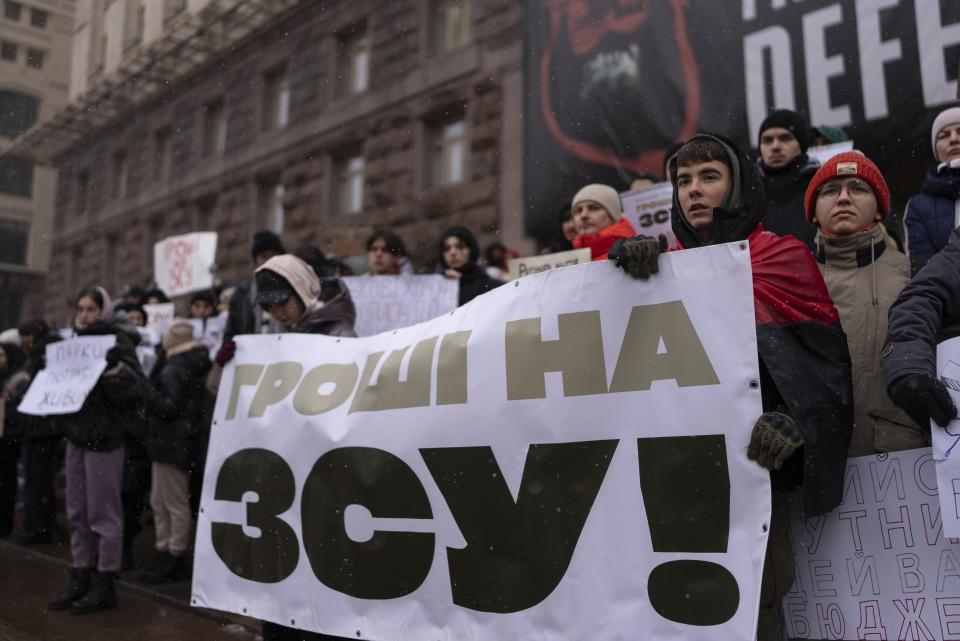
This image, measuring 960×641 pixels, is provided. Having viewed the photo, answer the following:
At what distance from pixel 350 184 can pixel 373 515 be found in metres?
11.3

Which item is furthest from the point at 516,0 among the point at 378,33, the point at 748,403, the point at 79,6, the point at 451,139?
the point at 748,403

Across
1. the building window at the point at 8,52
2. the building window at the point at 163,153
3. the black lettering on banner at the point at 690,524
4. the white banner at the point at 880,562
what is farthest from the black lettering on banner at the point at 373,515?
the building window at the point at 163,153

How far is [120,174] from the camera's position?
1719 cm

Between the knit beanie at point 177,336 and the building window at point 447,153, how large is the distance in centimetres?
663

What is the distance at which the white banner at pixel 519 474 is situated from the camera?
1.93 meters

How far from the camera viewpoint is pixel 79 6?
5.59 meters

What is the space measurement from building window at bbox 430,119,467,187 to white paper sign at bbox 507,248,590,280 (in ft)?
24.7

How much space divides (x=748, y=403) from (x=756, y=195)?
0.63 m

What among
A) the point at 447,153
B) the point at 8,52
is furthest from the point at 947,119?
the point at 447,153

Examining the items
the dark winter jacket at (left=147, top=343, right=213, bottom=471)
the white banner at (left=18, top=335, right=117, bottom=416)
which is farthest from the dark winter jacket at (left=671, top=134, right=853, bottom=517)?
the dark winter jacket at (left=147, top=343, right=213, bottom=471)

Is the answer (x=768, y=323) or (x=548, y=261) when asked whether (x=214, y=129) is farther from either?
(x=768, y=323)

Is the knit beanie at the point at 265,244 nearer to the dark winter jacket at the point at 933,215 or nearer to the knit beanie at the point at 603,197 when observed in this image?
the knit beanie at the point at 603,197

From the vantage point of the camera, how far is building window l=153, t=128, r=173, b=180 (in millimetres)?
16281

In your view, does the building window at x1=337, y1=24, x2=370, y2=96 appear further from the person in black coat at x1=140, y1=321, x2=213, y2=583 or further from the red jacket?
the red jacket
